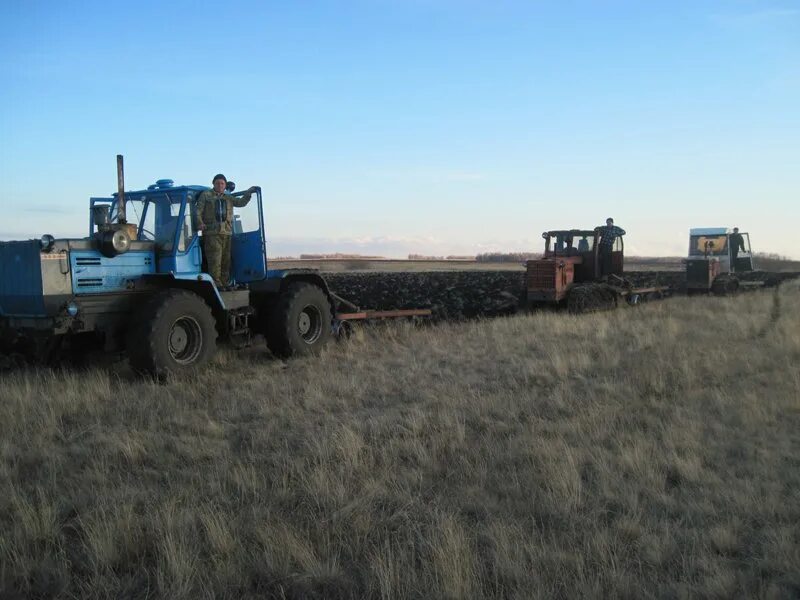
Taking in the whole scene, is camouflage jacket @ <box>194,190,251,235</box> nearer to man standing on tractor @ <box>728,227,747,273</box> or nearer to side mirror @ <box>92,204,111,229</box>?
side mirror @ <box>92,204,111,229</box>

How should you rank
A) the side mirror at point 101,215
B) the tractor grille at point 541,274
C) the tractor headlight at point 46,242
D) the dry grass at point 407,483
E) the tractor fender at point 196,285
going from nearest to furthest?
the dry grass at point 407,483 → the tractor headlight at point 46,242 → the tractor fender at point 196,285 → the side mirror at point 101,215 → the tractor grille at point 541,274

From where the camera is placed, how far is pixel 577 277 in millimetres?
18578

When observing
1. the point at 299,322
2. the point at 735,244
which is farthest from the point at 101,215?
the point at 735,244

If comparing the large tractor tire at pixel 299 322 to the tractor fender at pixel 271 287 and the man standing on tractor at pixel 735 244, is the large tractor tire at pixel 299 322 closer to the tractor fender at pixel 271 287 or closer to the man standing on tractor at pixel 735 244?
the tractor fender at pixel 271 287

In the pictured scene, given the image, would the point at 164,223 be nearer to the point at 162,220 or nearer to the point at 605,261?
the point at 162,220

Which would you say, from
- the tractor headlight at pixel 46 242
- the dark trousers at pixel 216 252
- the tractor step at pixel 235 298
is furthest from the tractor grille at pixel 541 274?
the tractor headlight at pixel 46 242

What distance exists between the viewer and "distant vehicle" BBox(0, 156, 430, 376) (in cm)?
769

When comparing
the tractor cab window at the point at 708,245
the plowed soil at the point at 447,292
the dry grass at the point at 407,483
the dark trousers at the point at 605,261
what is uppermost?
the tractor cab window at the point at 708,245

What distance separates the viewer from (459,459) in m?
5.23

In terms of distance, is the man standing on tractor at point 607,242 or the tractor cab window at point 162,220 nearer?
the tractor cab window at point 162,220

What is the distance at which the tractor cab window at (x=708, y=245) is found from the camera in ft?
79.5

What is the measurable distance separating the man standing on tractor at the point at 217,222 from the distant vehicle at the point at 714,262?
59.2ft

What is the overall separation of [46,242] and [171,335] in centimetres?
177

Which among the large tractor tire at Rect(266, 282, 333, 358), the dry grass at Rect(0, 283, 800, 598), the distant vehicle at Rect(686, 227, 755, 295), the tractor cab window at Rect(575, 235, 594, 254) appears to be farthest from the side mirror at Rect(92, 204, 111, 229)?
the distant vehicle at Rect(686, 227, 755, 295)
